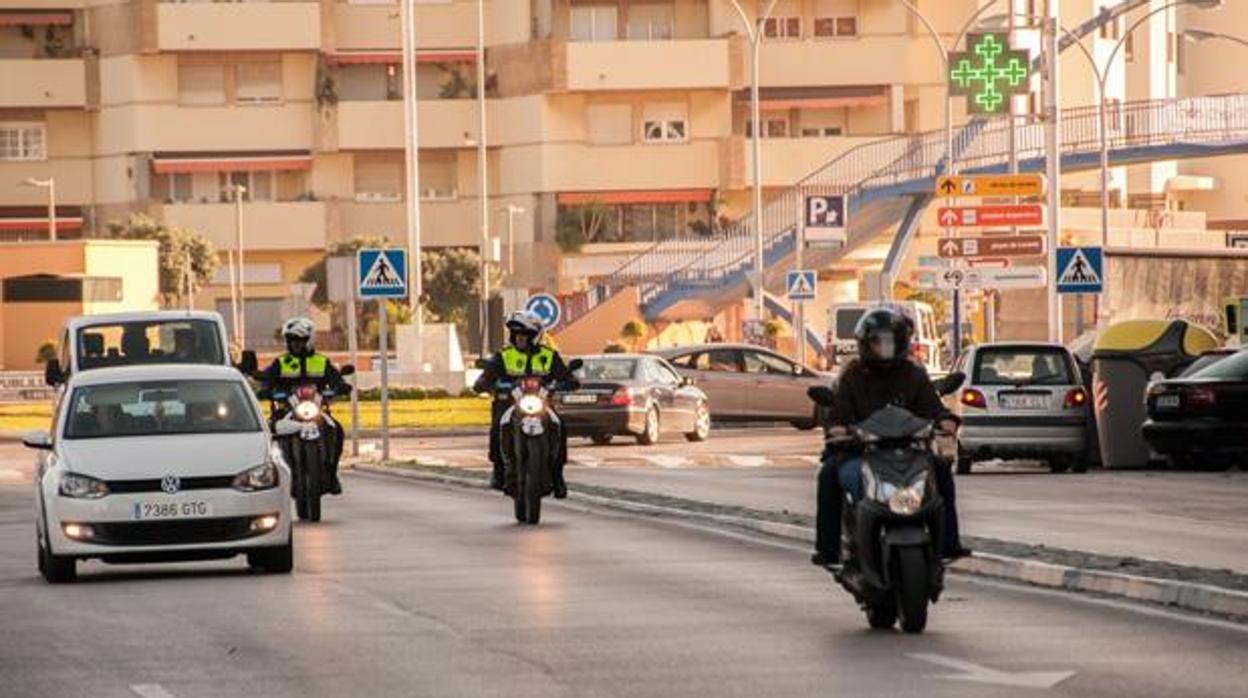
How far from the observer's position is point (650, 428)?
49.9 m

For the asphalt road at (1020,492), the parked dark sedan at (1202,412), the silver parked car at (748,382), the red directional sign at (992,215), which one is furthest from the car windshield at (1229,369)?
the silver parked car at (748,382)

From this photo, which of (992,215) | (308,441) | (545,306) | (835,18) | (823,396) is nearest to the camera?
(823,396)

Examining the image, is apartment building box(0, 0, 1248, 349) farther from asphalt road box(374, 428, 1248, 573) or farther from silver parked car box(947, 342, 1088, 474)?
silver parked car box(947, 342, 1088, 474)

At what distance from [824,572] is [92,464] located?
4.51 meters

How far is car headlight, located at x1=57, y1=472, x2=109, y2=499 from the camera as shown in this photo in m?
20.4

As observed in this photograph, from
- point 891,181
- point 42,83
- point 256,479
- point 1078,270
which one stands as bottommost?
point 256,479

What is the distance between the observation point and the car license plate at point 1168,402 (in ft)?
124

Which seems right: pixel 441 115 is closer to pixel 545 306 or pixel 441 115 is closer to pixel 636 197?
pixel 636 197

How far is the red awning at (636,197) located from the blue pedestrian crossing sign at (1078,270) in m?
62.6

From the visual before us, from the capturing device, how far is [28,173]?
110 metres

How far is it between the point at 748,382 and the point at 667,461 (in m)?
11.6

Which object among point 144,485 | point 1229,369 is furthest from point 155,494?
point 1229,369

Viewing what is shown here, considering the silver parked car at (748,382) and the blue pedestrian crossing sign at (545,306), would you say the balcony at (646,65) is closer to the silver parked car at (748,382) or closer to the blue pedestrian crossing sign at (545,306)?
the blue pedestrian crossing sign at (545,306)

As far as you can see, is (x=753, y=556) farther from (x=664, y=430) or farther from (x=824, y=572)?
(x=664, y=430)
